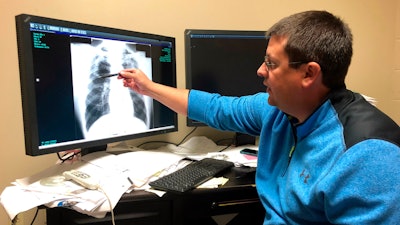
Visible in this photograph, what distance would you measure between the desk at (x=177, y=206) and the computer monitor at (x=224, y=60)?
0.51 metres

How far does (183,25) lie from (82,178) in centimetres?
92

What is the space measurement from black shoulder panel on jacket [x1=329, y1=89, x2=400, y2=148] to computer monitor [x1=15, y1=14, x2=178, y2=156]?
805mm

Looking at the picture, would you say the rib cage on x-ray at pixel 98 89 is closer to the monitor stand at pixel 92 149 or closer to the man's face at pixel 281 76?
the monitor stand at pixel 92 149

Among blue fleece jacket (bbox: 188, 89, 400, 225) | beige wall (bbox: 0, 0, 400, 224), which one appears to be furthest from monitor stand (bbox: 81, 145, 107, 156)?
blue fleece jacket (bbox: 188, 89, 400, 225)

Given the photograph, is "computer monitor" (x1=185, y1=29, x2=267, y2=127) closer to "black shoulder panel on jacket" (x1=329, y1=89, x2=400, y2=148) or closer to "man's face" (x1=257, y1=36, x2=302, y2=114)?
"man's face" (x1=257, y1=36, x2=302, y2=114)

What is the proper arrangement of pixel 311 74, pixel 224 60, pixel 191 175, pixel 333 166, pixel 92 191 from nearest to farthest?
pixel 333 166, pixel 311 74, pixel 92 191, pixel 191 175, pixel 224 60

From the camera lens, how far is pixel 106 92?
135 centimetres

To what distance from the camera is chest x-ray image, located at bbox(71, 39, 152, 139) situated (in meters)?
1.25

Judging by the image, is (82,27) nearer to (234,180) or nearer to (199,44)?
(199,44)

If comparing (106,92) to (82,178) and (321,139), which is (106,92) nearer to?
(82,178)

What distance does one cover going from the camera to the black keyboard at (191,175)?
1138 mm

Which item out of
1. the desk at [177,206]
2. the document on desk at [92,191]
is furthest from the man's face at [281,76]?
the document on desk at [92,191]

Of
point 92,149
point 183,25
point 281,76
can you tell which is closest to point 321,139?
point 281,76

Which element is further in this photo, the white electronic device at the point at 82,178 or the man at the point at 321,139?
the white electronic device at the point at 82,178
